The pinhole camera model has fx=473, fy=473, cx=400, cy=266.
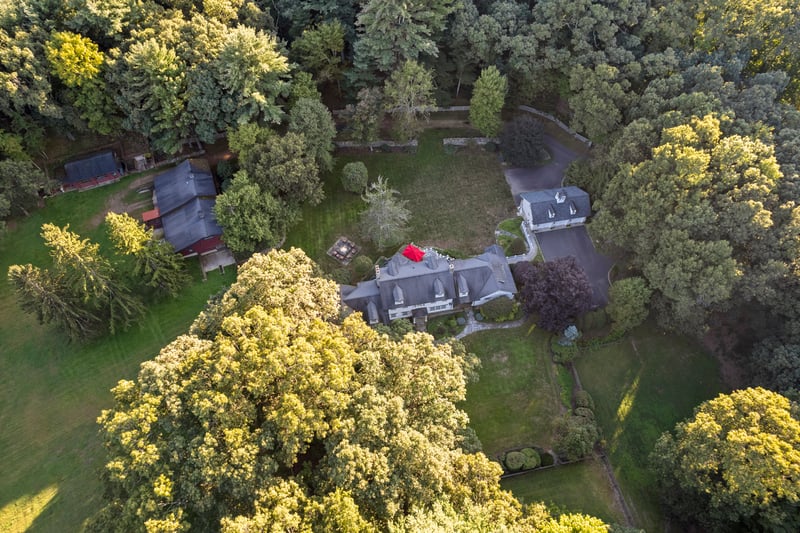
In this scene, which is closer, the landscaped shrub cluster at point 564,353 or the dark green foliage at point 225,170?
the landscaped shrub cluster at point 564,353

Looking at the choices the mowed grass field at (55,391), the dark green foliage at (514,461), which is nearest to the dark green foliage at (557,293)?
the dark green foliage at (514,461)

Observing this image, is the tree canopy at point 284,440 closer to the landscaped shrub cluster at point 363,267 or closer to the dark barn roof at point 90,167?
the landscaped shrub cluster at point 363,267

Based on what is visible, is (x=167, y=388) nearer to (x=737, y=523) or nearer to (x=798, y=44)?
(x=737, y=523)

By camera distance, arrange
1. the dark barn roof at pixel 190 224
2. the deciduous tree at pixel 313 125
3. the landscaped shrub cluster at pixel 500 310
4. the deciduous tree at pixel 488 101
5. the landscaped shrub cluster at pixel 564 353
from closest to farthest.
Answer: the landscaped shrub cluster at pixel 564 353, the landscaped shrub cluster at pixel 500 310, the dark barn roof at pixel 190 224, the deciduous tree at pixel 313 125, the deciduous tree at pixel 488 101

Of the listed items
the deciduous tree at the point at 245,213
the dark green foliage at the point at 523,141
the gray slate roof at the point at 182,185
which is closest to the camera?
the deciduous tree at the point at 245,213

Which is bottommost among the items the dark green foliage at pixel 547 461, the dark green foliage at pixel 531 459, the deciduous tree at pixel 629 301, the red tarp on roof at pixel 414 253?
the dark green foliage at pixel 547 461

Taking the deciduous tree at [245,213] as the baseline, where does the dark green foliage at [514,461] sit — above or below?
below
